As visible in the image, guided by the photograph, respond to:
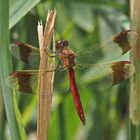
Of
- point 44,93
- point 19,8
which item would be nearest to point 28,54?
point 19,8

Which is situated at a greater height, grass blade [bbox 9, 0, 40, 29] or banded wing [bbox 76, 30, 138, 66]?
grass blade [bbox 9, 0, 40, 29]

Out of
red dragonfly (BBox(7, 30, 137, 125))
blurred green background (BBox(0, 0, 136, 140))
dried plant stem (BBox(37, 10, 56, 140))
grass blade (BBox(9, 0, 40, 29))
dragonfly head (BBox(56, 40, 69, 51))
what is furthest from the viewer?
blurred green background (BBox(0, 0, 136, 140))

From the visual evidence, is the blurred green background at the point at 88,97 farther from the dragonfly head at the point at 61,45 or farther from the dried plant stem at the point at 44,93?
the dried plant stem at the point at 44,93

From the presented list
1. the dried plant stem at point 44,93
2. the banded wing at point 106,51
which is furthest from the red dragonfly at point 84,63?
the dried plant stem at point 44,93

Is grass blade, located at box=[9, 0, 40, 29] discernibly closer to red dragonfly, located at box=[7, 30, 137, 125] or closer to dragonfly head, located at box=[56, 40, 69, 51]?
red dragonfly, located at box=[7, 30, 137, 125]

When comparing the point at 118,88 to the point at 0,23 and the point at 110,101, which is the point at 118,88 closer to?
the point at 110,101

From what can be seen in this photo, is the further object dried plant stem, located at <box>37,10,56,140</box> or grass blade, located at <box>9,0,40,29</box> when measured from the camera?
grass blade, located at <box>9,0,40,29</box>

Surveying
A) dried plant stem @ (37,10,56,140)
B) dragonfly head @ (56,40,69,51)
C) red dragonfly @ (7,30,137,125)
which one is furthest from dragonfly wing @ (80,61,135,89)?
dried plant stem @ (37,10,56,140)
